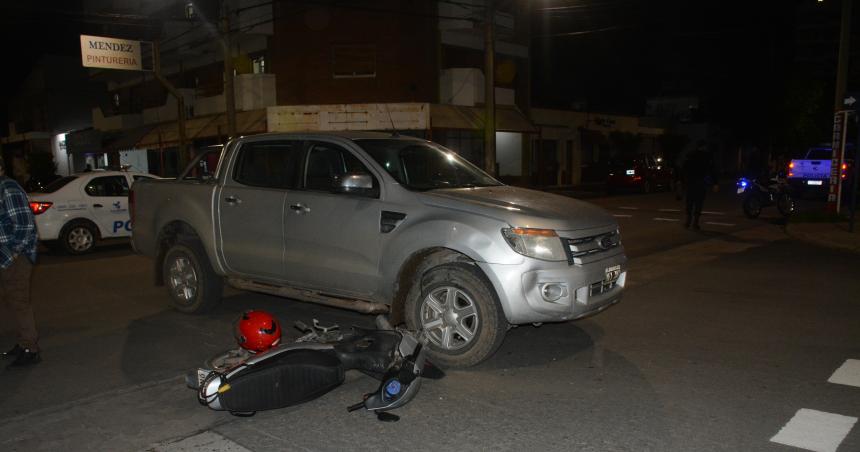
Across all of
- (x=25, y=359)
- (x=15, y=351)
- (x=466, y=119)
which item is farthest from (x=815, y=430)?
(x=466, y=119)

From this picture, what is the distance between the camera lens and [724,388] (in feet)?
16.0

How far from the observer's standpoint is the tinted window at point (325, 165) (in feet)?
20.9

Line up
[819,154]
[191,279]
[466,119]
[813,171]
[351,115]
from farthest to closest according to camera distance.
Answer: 1. [466,119]
2. [351,115]
3. [819,154]
4. [813,171]
5. [191,279]

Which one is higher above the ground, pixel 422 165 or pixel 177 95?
pixel 177 95

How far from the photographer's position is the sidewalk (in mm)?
12031

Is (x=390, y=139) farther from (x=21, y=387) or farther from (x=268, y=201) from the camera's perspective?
→ (x=21, y=387)

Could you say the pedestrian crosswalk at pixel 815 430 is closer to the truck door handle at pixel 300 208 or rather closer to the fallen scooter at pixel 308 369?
the fallen scooter at pixel 308 369

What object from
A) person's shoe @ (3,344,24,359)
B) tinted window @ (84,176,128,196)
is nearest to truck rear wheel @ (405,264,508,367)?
person's shoe @ (3,344,24,359)

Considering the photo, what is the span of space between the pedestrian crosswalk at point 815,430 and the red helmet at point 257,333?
3.39m

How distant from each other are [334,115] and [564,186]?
15.6 meters

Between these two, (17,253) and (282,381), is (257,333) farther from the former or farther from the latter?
(17,253)

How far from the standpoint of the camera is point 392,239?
5711 millimetres

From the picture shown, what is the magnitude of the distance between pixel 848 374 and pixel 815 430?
4.37ft

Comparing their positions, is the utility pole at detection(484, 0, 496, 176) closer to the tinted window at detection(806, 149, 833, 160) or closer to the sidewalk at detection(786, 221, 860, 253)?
the sidewalk at detection(786, 221, 860, 253)
